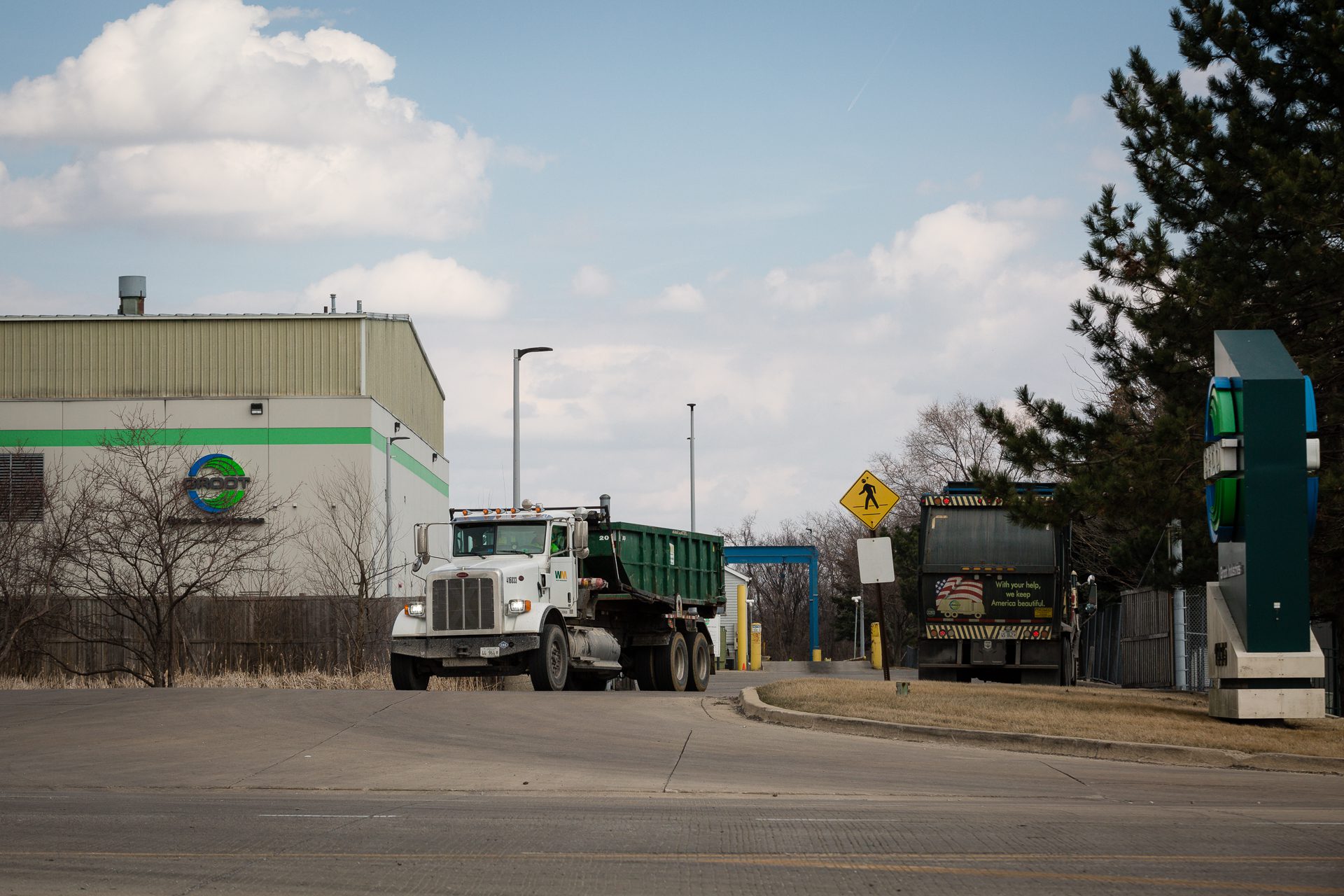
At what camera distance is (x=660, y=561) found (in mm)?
25438

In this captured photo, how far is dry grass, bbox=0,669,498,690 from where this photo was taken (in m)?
24.3

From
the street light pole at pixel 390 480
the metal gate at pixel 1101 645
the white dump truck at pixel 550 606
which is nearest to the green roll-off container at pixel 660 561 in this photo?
the white dump truck at pixel 550 606

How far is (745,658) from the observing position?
48656 millimetres

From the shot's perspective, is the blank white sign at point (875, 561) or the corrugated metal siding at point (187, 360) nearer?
the blank white sign at point (875, 561)

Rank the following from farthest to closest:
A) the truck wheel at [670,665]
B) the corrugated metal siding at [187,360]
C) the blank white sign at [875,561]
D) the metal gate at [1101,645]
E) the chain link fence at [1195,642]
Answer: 1. the corrugated metal siding at [187,360]
2. the metal gate at [1101,645]
3. the chain link fence at [1195,642]
4. the truck wheel at [670,665]
5. the blank white sign at [875,561]

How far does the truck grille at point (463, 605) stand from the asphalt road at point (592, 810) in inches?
142

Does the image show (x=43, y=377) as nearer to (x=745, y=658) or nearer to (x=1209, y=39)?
(x=745, y=658)

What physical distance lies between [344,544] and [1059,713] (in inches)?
846

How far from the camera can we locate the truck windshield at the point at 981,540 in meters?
26.2

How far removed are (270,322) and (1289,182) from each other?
3546 centimetres

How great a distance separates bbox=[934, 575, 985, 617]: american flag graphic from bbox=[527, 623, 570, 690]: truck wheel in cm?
786

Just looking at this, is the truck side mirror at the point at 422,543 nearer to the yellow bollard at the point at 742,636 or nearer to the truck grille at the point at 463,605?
the truck grille at the point at 463,605

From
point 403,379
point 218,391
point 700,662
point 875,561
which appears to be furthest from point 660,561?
point 403,379

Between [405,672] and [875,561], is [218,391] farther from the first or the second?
[875,561]
